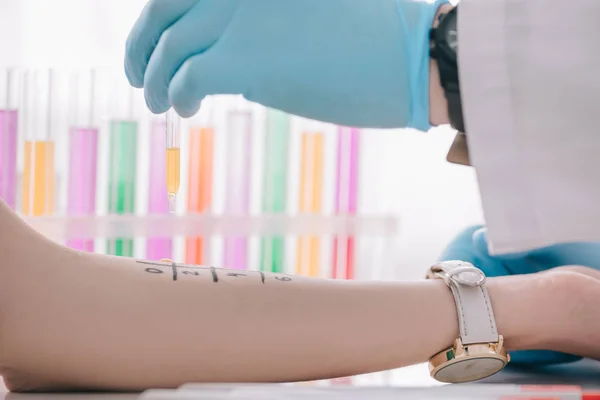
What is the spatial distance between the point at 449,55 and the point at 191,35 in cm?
28

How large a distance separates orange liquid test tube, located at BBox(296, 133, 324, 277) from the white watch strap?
1341 mm

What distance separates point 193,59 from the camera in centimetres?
80

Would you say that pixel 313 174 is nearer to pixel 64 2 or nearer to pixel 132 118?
pixel 132 118

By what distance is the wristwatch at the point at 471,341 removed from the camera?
0.90 metres

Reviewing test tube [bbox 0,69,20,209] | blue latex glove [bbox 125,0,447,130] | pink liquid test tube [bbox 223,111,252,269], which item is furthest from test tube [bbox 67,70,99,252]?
blue latex glove [bbox 125,0,447,130]

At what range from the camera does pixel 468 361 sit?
895 mm

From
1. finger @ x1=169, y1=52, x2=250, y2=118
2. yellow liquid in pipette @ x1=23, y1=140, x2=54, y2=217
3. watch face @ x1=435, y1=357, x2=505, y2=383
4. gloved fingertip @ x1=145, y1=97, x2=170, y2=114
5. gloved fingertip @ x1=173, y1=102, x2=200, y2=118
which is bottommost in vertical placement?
watch face @ x1=435, y1=357, x2=505, y2=383

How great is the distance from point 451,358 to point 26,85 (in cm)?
157

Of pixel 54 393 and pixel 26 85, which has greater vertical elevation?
pixel 26 85

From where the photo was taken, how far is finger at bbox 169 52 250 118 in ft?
2.60

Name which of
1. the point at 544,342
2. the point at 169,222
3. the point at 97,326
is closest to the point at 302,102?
the point at 97,326

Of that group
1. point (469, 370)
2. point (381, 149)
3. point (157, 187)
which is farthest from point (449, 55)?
point (381, 149)

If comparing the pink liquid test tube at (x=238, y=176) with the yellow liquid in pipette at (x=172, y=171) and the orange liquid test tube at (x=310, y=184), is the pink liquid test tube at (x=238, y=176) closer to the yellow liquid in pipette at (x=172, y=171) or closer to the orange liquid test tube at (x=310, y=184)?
the orange liquid test tube at (x=310, y=184)

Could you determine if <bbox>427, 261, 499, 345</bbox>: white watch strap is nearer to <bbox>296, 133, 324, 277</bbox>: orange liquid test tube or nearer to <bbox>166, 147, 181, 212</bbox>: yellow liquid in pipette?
<bbox>166, 147, 181, 212</bbox>: yellow liquid in pipette
